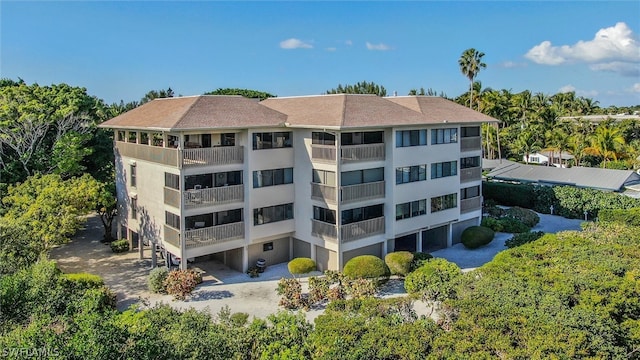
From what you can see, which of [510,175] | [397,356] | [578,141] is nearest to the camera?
[397,356]

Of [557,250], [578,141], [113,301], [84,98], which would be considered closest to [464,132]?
A: [557,250]

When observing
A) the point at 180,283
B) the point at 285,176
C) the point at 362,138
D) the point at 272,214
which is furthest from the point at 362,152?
the point at 180,283

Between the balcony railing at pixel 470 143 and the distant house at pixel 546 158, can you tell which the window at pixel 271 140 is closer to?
the balcony railing at pixel 470 143

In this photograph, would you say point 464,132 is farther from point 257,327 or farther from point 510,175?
point 257,327

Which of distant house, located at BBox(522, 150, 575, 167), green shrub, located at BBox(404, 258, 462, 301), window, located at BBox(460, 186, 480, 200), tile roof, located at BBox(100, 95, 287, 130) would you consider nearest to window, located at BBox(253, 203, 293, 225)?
tile roof, located at BBox(100, 95, 287, 130)

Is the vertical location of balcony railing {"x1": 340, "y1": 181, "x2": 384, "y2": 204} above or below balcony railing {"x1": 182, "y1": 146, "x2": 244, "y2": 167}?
below

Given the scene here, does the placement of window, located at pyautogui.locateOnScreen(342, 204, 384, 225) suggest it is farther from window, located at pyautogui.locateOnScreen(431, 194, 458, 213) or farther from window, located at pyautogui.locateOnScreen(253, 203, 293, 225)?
window, located at pyautogui.locateOnScreen(431, 194, 458, 213)
